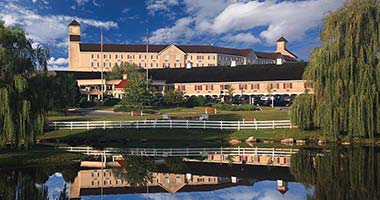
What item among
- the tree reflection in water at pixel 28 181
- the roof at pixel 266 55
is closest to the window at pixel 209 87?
the tree reflection in water at pixel 28 181

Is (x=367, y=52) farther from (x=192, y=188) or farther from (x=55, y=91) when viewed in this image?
(x=55, y=91)

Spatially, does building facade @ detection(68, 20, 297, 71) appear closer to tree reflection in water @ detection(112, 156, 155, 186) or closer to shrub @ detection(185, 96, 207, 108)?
shrub @ detection(185, 96, 207, 108)

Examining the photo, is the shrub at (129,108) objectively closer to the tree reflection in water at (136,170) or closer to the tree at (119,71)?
the tree at (119,71)

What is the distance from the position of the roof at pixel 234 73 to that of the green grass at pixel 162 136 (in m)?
36.0

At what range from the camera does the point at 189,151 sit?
105ft

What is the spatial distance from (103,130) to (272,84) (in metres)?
40.1

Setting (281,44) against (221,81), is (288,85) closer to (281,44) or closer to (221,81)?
(221,81)

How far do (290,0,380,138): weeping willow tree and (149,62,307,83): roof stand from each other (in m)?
38.5

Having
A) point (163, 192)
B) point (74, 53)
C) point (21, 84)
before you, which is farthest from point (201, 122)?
point (74, 53)

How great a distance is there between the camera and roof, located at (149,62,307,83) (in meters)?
75.4

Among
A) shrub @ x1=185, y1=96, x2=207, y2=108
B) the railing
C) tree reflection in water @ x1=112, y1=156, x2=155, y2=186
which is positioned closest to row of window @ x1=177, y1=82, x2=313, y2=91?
shrub @ x1=185, y1=96, x2=207, y2=108

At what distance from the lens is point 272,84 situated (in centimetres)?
7519

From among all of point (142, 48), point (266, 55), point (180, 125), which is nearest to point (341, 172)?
point (180, 125)

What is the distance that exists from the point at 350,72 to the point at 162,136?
15.9m
